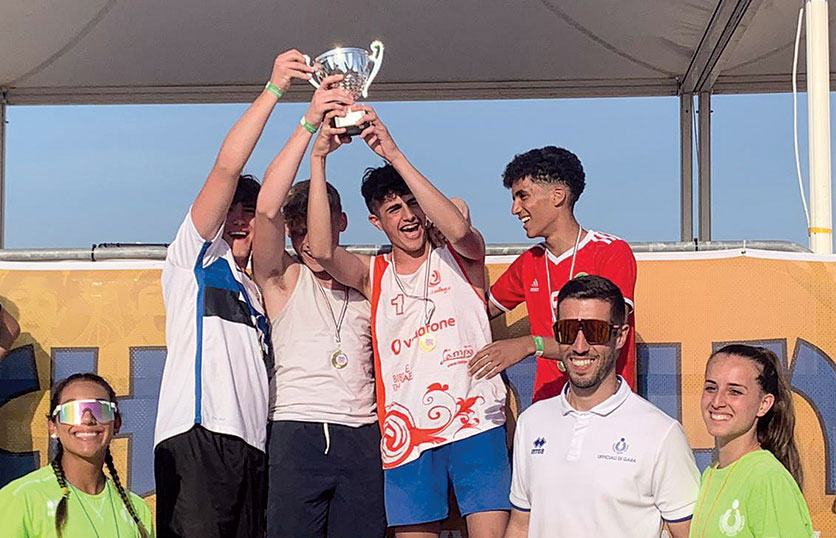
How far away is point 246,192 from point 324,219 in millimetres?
345

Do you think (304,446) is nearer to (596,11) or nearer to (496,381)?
(496,381)

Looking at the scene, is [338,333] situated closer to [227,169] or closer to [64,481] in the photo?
[227,169]

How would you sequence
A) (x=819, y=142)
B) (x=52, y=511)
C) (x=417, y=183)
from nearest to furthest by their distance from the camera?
(x=52, y=511) < (x=417, y=183) < (x=819, y=142)

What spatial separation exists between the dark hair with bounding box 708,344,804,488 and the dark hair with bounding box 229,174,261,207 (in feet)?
5.73

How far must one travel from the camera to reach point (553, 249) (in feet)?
12.0

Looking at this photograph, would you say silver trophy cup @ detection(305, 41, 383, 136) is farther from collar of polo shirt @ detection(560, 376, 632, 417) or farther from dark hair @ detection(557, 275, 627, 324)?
collar of polo shirt @ detection(560, 376, 632, 417)

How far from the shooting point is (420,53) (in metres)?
7.46

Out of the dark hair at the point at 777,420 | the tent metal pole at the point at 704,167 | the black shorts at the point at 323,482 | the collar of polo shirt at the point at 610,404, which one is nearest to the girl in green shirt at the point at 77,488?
the black shorts at the point at 323,482

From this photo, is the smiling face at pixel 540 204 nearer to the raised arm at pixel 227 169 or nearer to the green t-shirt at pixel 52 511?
the raised arm at pixel 227 169

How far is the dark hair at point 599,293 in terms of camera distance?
9.98ft

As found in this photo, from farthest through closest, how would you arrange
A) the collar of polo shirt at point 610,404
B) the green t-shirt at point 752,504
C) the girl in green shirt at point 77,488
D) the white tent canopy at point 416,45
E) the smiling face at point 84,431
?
1. the white tent canopy at point 416,45
2. the smiling face at point 84,431
3. the girl in green shirt at point 77,488
4. the collar of polo shirt at point 610,404
5. the green t-shirt at point 752,504

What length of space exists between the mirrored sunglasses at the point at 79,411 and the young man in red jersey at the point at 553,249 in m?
1.21

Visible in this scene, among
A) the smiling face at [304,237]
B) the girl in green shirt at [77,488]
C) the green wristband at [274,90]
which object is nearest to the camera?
the girl in green shirt at [77,488]

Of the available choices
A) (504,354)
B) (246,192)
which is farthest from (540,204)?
(246,192)
